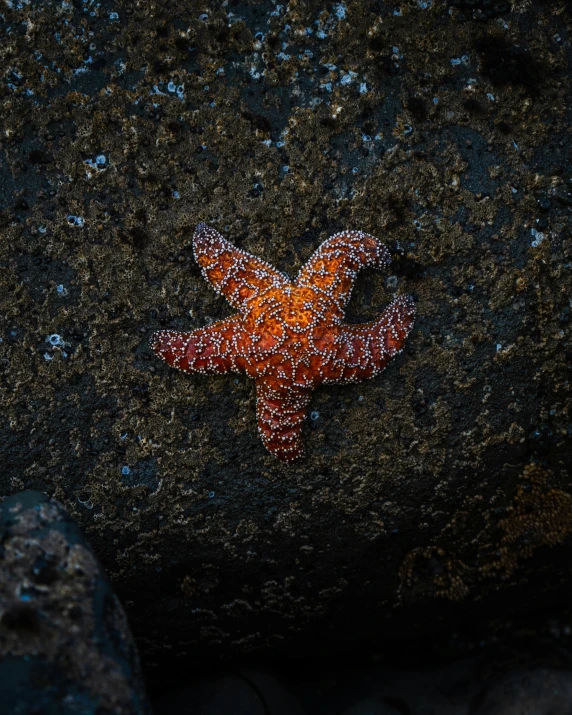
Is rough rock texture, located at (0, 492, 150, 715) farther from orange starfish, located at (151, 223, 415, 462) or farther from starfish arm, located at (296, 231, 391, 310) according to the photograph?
starfish arm, located at (296, 231, 391, 310)

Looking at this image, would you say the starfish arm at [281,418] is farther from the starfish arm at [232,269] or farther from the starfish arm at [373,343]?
the starfish arm at [232,269]

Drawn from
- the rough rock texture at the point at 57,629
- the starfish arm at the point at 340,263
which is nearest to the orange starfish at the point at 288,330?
the starfish arm at the point at 340,263

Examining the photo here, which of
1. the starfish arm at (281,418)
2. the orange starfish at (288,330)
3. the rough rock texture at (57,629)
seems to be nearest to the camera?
the rough rock texture at (57,629)

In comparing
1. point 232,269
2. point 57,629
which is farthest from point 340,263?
point 57,629

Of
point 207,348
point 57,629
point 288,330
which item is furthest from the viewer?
point 207,348

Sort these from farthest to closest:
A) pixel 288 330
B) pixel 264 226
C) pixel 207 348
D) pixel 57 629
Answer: pixel 264 226, pixel 207 348, pixel 288 330, pixel 57 629

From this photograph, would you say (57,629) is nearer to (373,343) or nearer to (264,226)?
(373,343)

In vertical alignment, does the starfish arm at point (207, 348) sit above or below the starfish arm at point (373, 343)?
below
